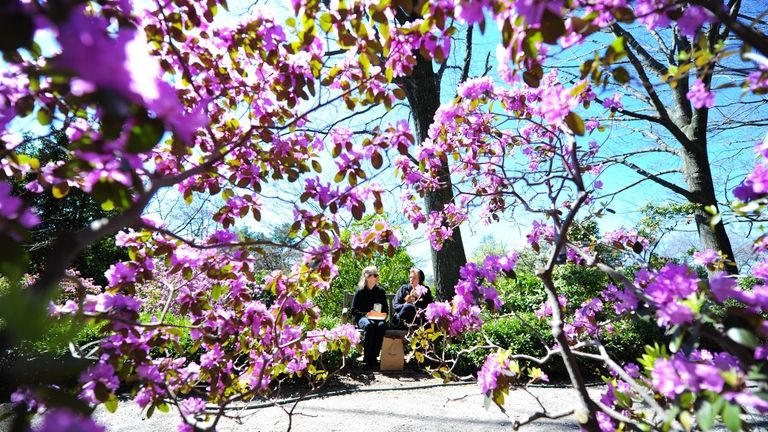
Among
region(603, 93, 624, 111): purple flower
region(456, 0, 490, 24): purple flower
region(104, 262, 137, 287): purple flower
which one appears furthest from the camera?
region(603, 93, 624, 111): purple flower

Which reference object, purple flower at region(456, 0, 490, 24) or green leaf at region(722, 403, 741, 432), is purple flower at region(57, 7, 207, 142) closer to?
purple flower at region(456, 0, 490, 24)

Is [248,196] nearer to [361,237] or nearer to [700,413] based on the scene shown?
[361,237]

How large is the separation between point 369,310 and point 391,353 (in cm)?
79

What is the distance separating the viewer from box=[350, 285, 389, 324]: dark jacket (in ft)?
18.0

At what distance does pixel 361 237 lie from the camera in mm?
1898

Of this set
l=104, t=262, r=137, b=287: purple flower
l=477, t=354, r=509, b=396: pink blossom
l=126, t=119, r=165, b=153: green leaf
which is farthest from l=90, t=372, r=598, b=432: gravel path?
l=126, t=119, r=165, b=153: green leaf

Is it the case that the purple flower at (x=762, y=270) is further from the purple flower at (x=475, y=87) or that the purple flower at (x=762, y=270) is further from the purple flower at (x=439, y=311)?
the purple flower at (x=475, y=87)

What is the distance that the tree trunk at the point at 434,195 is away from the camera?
5230mm

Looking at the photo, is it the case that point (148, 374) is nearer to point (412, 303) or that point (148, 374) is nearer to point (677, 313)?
point (677, 313)

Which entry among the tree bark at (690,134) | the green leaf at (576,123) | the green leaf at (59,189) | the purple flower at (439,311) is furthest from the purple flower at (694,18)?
the tree bark at (690,134)

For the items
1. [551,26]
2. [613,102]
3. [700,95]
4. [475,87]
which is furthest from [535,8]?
[613,102]

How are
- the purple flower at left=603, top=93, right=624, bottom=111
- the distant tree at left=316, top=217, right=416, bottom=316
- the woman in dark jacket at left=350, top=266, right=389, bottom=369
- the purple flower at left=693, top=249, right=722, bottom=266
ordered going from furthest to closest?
1. the distant tree at left=316, top=217, right=416, bottom=316
2. the woman in dark jacket at left=350, top=266, right=389, bottom=369
3. the purple flower at left=603, top=93, right=624, bottom=111
4. the purple flower at left=693, top=249, right=722, bottom=266

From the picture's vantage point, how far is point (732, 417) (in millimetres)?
772

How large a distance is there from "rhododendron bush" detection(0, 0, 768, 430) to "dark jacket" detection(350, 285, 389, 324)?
2877 millimetres
